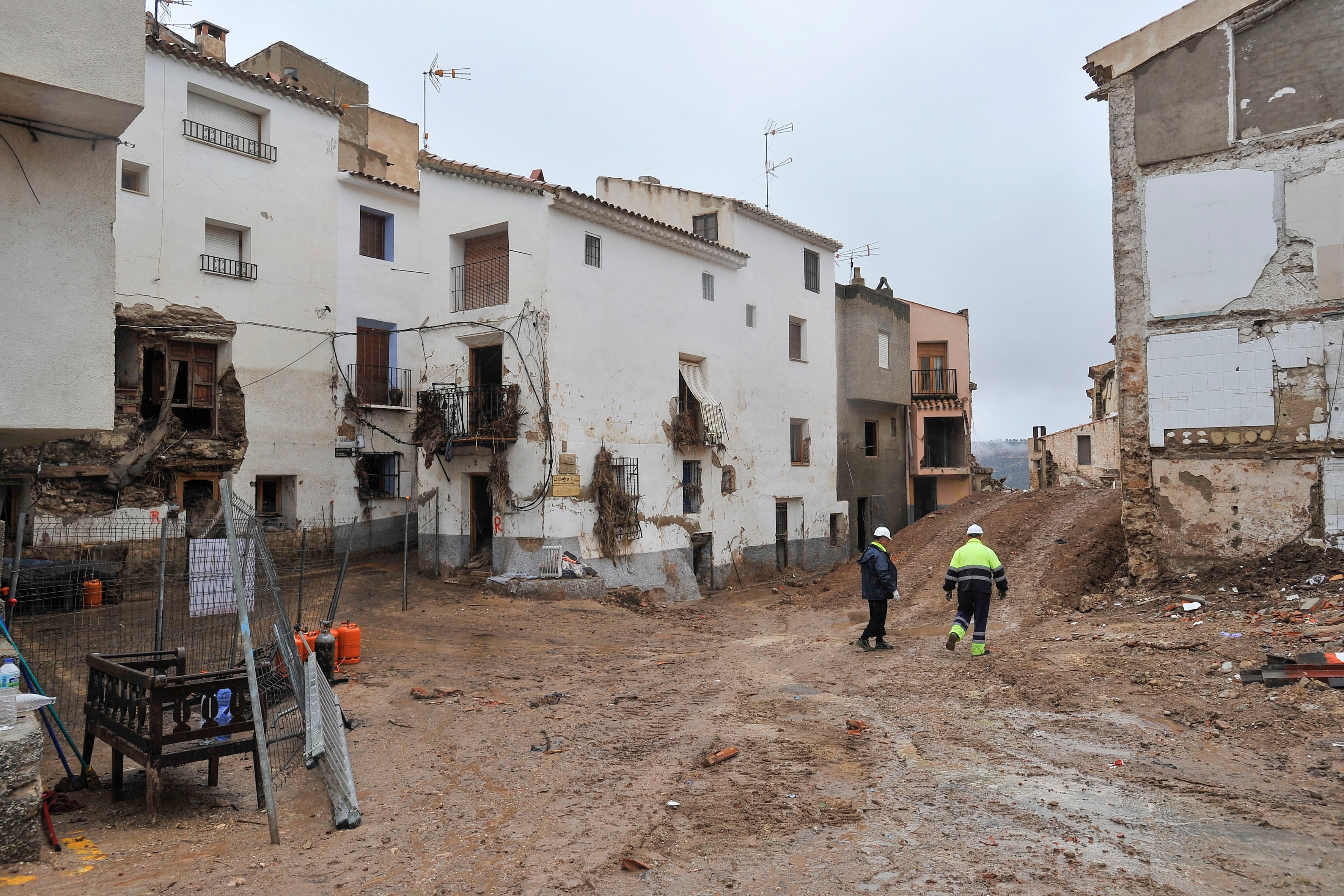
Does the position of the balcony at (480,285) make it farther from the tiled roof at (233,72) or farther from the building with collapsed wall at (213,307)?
the tiled roof at (233,72)

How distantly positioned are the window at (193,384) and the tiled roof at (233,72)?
6.31 metres

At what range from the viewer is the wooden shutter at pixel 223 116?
19.0m

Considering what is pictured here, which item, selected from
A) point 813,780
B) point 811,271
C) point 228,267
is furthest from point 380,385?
point 813,780

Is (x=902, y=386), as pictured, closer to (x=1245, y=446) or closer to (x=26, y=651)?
(x=1245, y=446)

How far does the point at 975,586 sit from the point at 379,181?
1863 cm

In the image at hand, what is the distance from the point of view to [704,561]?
851 inches

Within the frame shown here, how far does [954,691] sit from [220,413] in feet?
57.0

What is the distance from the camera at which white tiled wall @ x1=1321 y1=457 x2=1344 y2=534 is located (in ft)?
40.3

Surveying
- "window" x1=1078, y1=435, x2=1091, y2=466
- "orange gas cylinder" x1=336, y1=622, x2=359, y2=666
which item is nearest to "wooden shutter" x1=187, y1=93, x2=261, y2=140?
"orange gas cylinder" x1=336, y1=622, x2=359, y2=666

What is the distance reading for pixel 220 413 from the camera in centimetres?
1923

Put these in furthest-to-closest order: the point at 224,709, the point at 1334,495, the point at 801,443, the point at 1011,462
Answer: the point at 1011,462
the point at 801,443
the point at 1334,495
the point at 224,709

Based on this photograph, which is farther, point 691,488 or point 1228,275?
point 691,488

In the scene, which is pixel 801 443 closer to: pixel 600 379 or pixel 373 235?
pixel 600 379

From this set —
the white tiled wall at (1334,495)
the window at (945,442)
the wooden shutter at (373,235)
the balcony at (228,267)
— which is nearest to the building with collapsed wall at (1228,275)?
the white tiled wall at (1334,495)
